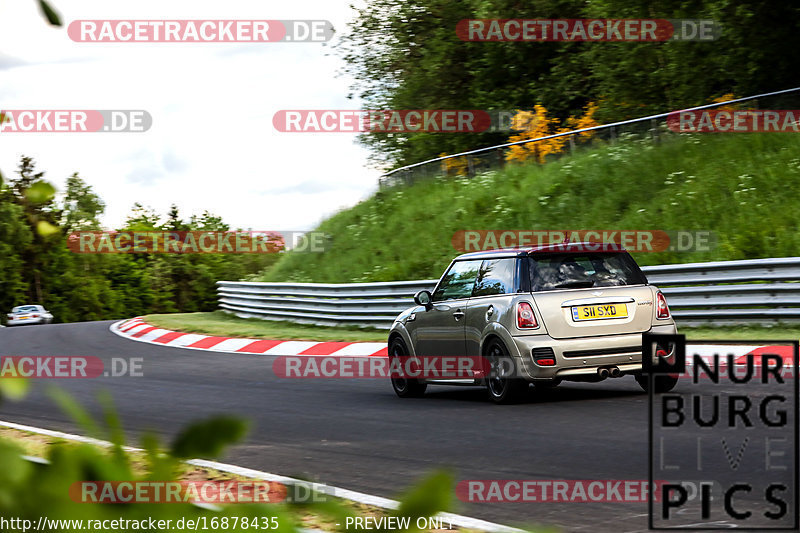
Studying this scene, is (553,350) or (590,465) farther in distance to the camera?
(553,350)

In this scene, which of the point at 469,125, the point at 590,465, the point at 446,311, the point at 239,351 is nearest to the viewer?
the point at 590,465

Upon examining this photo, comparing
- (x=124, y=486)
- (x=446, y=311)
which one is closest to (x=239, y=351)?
(x=446, y=311)

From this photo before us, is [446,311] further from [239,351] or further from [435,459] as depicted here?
[239,351]

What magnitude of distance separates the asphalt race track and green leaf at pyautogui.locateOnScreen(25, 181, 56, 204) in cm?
232

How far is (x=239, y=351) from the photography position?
774 inches

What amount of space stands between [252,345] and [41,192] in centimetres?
1917

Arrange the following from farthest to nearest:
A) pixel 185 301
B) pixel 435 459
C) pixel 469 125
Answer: pixel 185 301 → pixel 469 125 → pixel 435 459

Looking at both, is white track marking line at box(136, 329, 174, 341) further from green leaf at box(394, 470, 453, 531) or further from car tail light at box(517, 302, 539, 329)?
green leaf at box(394, 470, 453, 531)

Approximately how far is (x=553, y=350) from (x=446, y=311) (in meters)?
1.80

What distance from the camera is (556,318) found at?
34.4ft

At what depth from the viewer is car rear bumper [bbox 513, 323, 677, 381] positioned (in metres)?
10.4
